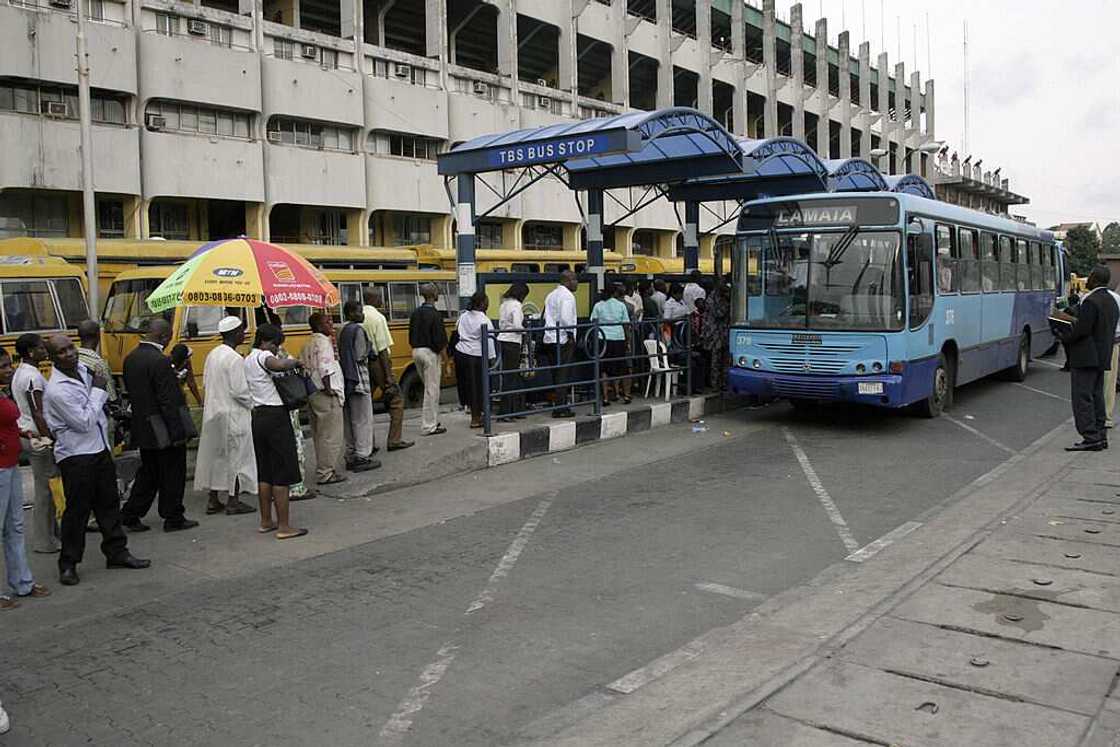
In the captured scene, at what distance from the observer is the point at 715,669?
179 inches

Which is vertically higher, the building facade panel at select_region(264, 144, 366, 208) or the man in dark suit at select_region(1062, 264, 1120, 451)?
the building facade panel at select_region(264, 144, 366, 208)

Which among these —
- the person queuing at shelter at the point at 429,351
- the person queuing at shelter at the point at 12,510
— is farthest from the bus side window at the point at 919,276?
the person queuing at shelter at the point at 12,510

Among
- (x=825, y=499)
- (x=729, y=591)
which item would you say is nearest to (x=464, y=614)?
(x=729, y=591)

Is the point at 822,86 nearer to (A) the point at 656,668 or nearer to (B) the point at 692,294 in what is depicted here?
(B) the point at 692,294

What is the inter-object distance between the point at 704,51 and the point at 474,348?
3630 centimetres

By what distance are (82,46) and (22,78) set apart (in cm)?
711

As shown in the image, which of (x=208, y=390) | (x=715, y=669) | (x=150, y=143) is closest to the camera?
(x=715, y=669)

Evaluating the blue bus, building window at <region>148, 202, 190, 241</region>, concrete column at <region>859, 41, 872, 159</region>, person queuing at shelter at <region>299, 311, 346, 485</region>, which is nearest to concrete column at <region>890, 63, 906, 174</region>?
concrete column at <region>859, 41, 872, 159</region>

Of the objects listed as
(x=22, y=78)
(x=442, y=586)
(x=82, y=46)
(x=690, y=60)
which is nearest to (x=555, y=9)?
(x=690, y=60)

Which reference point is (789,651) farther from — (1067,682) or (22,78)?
(22,78)

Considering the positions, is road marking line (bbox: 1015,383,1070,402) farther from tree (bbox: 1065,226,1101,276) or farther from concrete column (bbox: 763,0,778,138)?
tree (bbox: 1065,226,1101,276)

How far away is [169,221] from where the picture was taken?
2733 cm

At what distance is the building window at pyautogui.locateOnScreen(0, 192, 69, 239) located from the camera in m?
22.9

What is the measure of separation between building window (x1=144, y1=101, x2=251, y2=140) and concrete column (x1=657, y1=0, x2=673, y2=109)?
20104 mm
